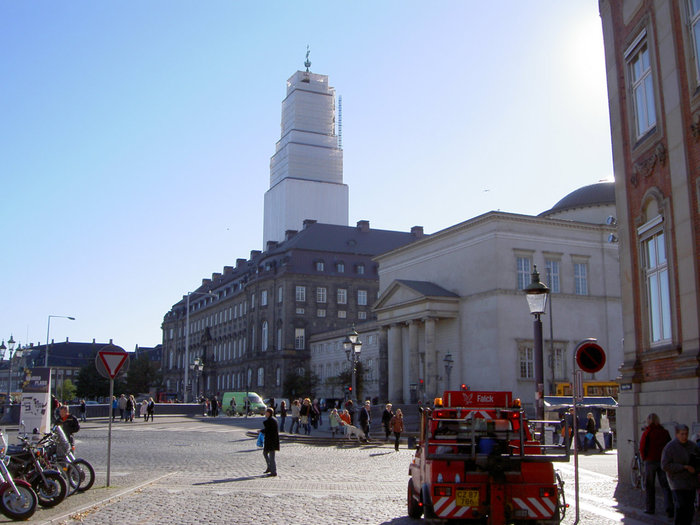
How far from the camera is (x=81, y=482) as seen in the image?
14.9 meters

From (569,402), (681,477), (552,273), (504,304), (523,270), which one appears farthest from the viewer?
(552,273)

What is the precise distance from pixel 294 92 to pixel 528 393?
10202 centimetres

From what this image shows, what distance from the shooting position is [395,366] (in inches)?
2344

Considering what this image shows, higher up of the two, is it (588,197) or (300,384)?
(588,197)

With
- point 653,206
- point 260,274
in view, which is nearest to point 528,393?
point 653,206

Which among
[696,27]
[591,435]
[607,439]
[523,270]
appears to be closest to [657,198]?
[696,27]

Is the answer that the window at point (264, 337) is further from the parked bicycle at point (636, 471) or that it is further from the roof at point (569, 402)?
the parked bicycle at point (636, 471)

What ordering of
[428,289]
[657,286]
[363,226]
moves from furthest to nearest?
[363,226] < [428,289] < [657,286]

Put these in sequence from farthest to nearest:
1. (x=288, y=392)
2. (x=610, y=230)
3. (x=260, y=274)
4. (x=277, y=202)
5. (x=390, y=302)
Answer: (x=277, y=202) → (x=260, y=274) → (x=288, y=392) → (x=390, y=302) → (x=610, y=230)

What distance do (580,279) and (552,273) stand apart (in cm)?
242

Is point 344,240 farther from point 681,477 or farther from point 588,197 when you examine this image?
point 681,477

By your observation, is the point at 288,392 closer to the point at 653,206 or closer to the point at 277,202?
the point at 277,202

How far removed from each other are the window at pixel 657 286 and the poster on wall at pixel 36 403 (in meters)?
16.9

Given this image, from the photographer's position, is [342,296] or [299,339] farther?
[342,296]
